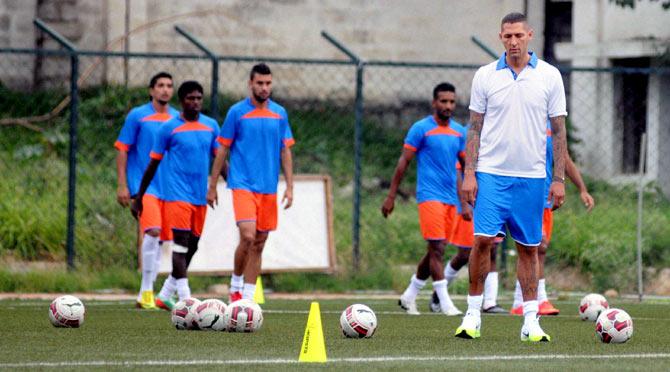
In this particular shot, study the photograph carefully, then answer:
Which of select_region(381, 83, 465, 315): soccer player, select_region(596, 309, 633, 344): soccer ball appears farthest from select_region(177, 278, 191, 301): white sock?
select_region(596, 309, 633, 344): soccer ball

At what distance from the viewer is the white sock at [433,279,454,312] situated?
47.8ft

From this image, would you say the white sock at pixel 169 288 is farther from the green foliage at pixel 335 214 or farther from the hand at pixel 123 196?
the green foliage at pixel 335 214

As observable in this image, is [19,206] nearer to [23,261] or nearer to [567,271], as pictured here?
[23,261]

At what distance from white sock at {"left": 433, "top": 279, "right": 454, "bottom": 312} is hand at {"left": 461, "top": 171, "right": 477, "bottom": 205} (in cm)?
389

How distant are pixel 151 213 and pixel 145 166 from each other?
2.24 ft

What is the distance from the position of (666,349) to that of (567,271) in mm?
9799

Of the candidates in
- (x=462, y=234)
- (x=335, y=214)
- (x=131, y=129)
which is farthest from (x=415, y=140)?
(x=335, y=214)

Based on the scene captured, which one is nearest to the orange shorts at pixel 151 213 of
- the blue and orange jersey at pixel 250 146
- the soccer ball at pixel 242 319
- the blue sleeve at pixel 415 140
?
the blue and orange jersey at pixel 250 146

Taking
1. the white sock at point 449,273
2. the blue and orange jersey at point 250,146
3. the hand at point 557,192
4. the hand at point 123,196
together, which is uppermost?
the blue and orange jersey at point 250,146

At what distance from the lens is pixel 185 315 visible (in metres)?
11.8

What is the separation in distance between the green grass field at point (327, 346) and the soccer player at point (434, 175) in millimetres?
806

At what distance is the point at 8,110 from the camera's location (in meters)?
23.3

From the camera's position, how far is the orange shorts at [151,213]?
15.3 m

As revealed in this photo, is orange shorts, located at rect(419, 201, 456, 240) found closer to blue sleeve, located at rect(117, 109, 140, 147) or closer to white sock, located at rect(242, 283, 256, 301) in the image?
white sock, located at rect(242, 283, 256, 301)
